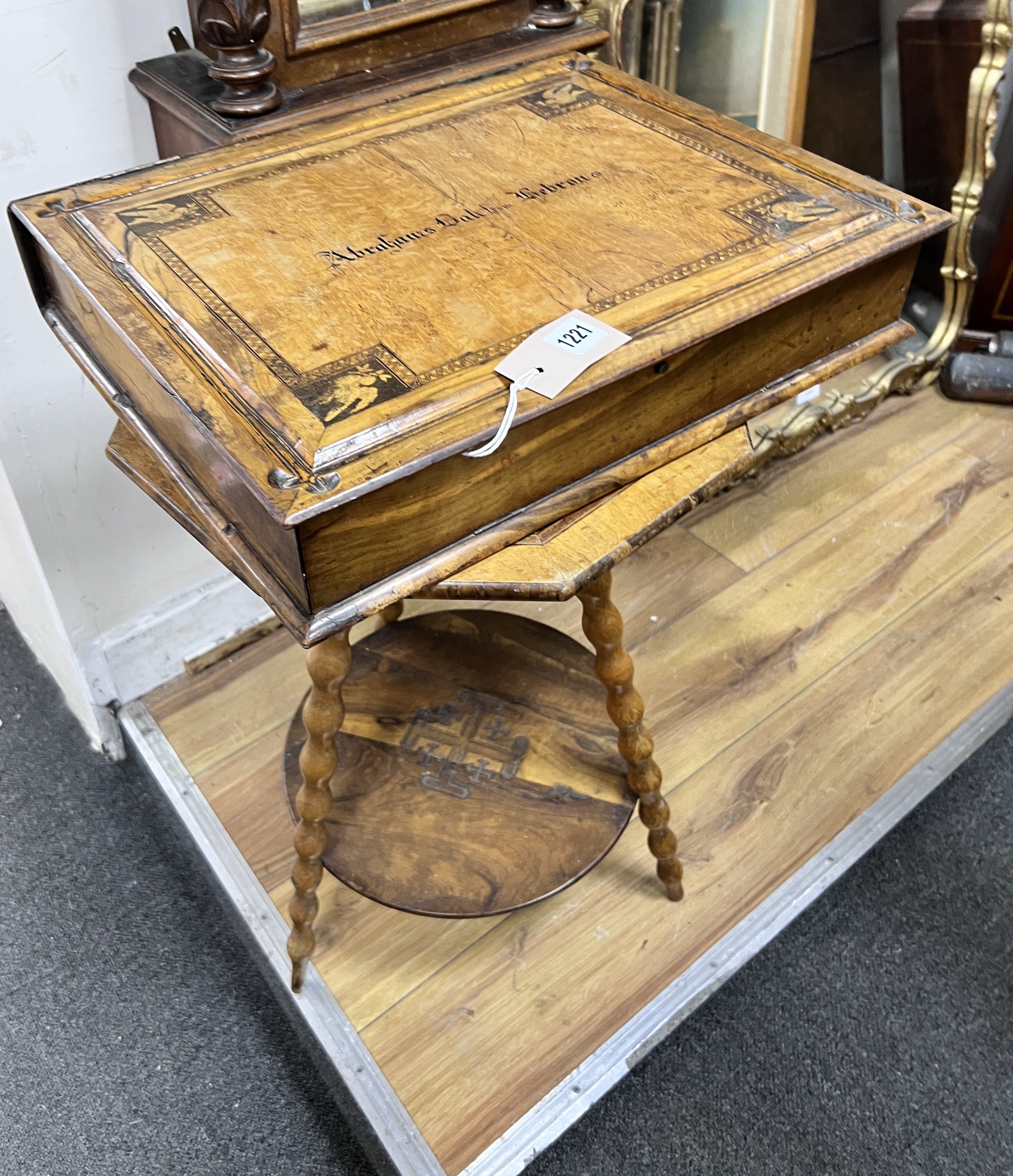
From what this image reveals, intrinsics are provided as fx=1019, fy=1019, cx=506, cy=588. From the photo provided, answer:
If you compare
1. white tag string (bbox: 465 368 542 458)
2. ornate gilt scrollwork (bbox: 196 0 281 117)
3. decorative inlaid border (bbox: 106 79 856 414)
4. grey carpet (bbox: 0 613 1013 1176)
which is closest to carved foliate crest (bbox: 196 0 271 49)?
ornate gilt scrollwork (bbox: 196 0 281 117)

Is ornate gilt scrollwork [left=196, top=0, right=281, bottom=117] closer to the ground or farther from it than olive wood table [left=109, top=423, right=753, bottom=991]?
farther from it

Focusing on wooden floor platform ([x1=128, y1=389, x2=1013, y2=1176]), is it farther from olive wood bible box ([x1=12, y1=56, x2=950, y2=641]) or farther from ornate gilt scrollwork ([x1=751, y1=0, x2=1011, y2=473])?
olive wood bible box ([x1=12, y1=56, x2=950, y2=641])

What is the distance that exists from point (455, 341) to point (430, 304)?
6 cm

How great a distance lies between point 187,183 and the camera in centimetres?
97

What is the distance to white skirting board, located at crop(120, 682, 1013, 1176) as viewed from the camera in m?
1.18

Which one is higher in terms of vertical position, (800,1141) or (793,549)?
(793,549)

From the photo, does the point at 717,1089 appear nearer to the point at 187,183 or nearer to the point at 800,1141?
the point at 800,1141

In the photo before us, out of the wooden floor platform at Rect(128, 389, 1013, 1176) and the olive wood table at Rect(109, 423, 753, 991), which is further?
the wooden floor platform at Rect(128, 389, 1013, 1176)

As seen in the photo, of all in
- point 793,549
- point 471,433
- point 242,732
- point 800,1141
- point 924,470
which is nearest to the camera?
point 471,433

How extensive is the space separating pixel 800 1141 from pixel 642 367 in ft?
3.20

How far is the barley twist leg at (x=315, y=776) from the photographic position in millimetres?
932

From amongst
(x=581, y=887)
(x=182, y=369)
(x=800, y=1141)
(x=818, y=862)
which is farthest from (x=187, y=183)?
(x=800, y=1141)

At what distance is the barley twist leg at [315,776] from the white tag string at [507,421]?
0.20 m

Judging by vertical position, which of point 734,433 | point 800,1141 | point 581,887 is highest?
point 734,433
